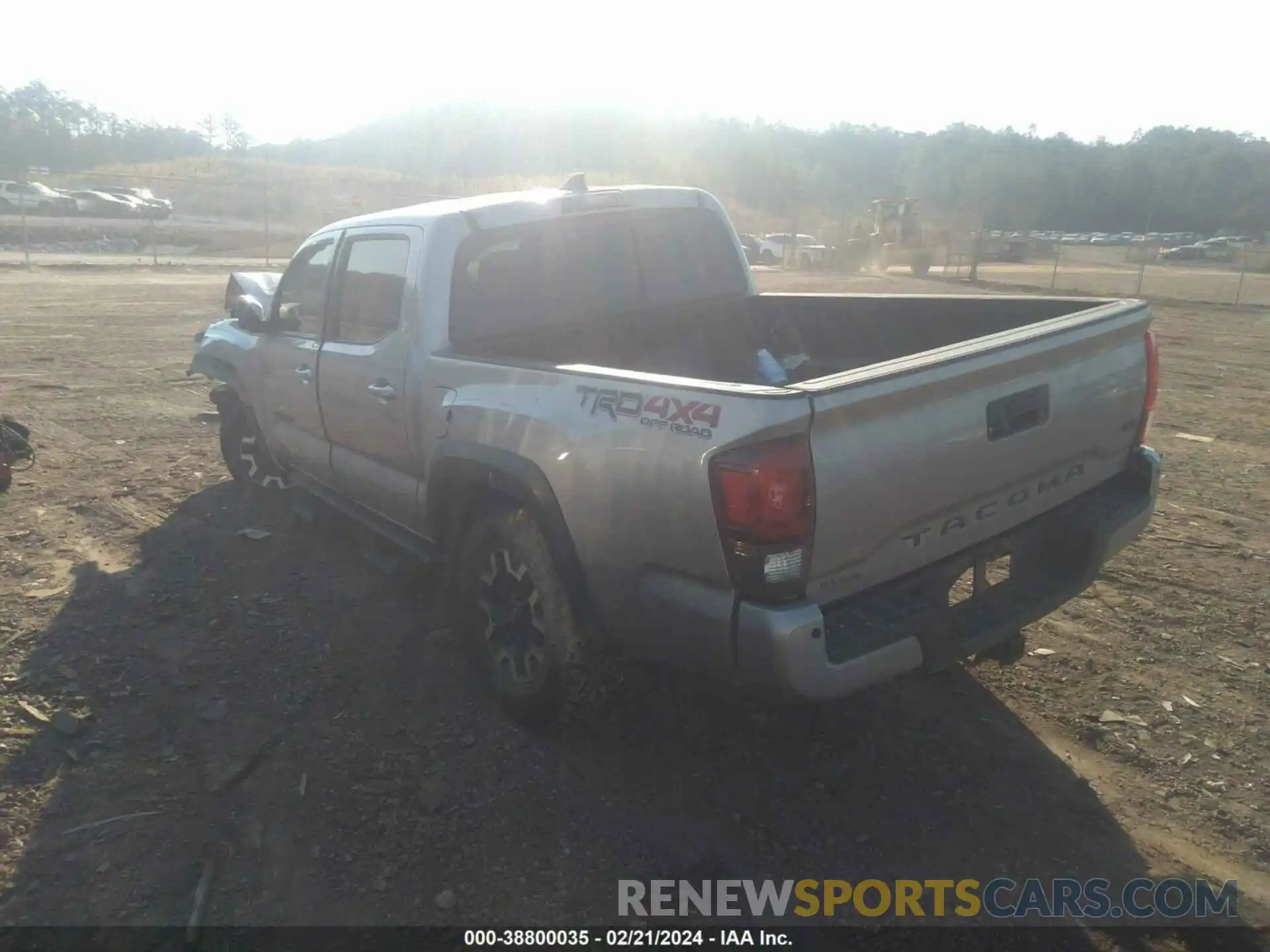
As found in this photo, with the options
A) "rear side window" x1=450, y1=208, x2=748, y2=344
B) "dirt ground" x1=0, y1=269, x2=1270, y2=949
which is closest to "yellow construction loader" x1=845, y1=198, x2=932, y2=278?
"dirt ground" x1=0, y1=269, x2=1270, y2=949

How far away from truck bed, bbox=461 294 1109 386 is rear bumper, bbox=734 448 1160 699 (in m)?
0.92

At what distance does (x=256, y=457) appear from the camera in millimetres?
6691

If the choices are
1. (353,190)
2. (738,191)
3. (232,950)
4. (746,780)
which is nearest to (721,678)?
(746,780)

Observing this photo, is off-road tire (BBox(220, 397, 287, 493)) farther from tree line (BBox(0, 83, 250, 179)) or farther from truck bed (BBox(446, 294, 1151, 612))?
tree line (BBox(0, 83, 250, 179))

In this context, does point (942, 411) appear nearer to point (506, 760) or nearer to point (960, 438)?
point (960, 438)

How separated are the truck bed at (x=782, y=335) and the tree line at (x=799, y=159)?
50.0 metres

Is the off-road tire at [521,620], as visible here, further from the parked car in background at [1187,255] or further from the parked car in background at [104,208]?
the parked car in background at [1187,255]

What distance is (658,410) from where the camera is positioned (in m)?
3.07

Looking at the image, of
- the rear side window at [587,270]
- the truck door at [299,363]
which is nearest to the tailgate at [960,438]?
the rear side window at [587,270]

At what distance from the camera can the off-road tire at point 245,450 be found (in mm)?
6555

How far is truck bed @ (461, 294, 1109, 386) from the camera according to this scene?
15.0 ft

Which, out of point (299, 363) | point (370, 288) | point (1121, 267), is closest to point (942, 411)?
point (370, 288)

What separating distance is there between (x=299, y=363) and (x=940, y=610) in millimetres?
3716

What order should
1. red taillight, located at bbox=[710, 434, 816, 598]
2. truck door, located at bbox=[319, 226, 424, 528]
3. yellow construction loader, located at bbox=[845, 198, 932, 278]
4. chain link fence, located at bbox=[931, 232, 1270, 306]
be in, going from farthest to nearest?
1. yellow construction loader, located at bbox=[845, 198, 932, 278]
2. chain link fence, located at bbox=[931, 232, 1270, 306]
3. truck door, located at bbox=[319, 226, 424, 528]
4. red taillight, located at bbox=[710, 434, 816, 598]
